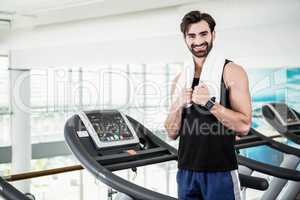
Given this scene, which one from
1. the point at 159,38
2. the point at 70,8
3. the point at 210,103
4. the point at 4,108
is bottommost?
the point at 4,108

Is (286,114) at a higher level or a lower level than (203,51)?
lower

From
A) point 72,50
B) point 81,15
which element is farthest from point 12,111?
point 81,15

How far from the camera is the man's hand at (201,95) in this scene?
1.66m

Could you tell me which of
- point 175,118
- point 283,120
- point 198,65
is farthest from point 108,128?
point 283,120

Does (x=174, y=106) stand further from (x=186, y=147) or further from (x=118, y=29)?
(x=118, y=29)

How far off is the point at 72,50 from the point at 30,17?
73 centimetres

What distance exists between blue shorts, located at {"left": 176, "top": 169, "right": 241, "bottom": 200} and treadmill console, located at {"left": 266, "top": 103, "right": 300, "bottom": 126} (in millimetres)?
1530

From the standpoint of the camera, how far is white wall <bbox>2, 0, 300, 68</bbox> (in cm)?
354

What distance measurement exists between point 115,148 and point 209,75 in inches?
25.5

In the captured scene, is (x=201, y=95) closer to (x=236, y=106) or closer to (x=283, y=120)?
(x=236, y=106)

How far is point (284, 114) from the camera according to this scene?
3176 mm

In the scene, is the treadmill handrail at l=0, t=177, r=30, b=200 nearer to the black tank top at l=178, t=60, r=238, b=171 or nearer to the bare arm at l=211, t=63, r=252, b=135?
the black tank top at l=178, t=60, r=238, b=171

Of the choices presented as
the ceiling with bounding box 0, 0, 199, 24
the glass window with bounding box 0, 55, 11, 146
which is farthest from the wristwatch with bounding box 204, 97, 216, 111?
the glass window with bounding box 0, 55, 11, 146

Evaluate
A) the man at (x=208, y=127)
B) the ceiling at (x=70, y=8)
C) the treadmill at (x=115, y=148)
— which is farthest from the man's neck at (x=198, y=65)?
the ceiling at (x=70, y=8)
